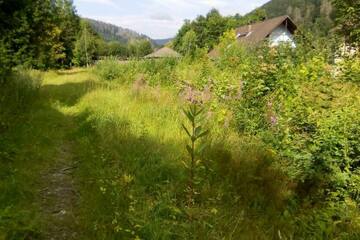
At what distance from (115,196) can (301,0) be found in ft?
496

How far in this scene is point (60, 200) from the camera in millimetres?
3801

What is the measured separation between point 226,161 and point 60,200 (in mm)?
2130

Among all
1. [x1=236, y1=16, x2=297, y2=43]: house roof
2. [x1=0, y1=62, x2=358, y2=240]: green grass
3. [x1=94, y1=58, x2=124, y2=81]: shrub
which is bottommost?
[x1=94, y1=58, x2=124, y2=81]: shrub

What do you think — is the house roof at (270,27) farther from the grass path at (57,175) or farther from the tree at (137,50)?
the grass path at (57,175)

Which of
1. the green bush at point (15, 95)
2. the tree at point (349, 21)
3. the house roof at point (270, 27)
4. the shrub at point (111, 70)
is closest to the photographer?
the green bush at point (15, 95)

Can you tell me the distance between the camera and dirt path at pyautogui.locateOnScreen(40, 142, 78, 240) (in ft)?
10.4

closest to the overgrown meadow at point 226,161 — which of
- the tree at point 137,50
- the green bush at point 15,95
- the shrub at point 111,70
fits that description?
the green bush at point 15,95

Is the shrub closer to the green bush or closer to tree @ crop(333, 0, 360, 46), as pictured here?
the green bush

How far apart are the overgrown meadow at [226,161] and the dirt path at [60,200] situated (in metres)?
0.10

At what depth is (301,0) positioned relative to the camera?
447 ft

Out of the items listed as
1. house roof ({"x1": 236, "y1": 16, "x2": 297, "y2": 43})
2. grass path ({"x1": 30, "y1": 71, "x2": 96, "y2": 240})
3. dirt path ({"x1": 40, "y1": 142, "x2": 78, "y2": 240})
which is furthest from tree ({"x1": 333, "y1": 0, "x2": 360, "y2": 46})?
house roof ({"x1": 236, "y1": 16, "x2": 297, "y2": 43})

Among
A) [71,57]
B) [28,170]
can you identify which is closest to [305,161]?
[28,170]

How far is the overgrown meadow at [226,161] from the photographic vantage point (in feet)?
10.1

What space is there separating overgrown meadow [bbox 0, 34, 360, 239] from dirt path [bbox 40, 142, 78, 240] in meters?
0.10
